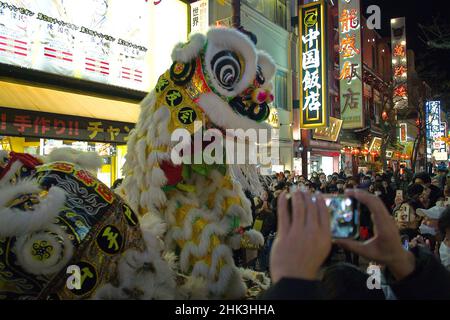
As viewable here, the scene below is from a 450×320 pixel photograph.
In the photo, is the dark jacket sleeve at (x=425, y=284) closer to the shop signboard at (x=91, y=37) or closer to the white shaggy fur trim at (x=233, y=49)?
the white shaggy fur trim at (x=233, y=49)

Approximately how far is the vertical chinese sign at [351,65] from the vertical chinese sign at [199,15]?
7776mm

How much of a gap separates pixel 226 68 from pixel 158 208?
91 cm

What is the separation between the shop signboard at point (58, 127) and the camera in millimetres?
5980

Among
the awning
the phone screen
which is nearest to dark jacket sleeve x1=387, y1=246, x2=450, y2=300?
the phone screen

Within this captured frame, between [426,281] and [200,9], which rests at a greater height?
[200,9]

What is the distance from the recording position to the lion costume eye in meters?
2.17

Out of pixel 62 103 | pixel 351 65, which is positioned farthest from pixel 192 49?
pixel 351 65

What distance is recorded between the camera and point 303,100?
14328 millimetres

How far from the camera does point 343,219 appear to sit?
920mm

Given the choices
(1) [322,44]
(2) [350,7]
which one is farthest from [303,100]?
(2) [350,7]

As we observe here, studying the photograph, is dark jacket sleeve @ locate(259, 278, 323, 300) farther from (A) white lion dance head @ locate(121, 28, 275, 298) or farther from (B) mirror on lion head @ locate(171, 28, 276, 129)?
(B) mirror on lion head @ locate(171, 28, 276, 129)

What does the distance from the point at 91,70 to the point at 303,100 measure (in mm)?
8799

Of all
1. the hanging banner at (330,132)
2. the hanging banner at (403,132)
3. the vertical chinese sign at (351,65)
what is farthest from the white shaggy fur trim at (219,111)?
the hanging banner at (403,132)
